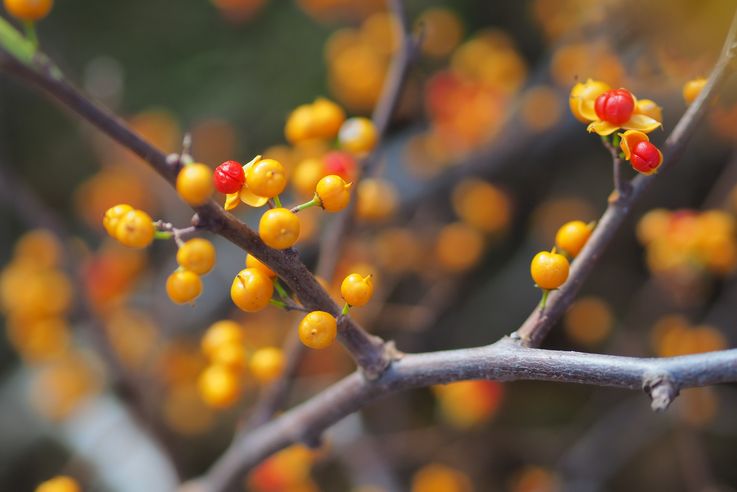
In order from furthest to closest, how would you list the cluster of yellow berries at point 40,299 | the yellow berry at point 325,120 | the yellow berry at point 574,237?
the cluster of yellow berries at point 40,299, the yellow berry at point 325,120, the yellow berry at point 574,237

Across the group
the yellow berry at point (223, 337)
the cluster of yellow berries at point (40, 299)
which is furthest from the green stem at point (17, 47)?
the cluster of yellow berries at point (40, 299)

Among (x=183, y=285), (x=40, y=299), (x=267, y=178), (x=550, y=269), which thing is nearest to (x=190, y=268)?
(x=183, y=285)

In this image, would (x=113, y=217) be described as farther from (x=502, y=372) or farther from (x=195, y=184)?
(x=502, y=372)

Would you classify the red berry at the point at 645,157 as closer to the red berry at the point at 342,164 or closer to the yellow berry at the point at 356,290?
the yellow berry at the point at 356,290

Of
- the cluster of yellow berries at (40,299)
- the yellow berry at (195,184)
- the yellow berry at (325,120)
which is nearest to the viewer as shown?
the yellow berry at (195,184)

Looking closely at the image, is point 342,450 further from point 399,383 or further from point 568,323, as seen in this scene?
point 399,383

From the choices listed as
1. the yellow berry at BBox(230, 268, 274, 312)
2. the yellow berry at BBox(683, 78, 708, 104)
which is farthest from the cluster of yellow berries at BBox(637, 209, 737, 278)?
the yellow berry at BBox(230, 268, 274, 312)
